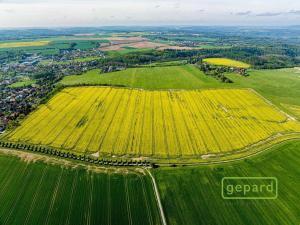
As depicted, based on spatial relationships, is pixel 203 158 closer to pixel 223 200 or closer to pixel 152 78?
pixel 223 200

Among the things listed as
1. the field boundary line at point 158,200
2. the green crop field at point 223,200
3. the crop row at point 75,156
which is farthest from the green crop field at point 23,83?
the green crop field at point 223,200

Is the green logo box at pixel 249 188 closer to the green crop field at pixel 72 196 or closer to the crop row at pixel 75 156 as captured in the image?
the green crop field at pixel 72 196

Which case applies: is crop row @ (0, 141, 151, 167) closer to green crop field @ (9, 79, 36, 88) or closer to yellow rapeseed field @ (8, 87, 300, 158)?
yellow rapeseed field @ (8, 87, 300, 158)

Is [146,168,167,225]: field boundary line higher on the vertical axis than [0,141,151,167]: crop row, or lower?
lower

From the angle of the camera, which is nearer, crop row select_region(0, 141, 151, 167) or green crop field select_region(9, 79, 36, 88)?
crop row select_region(0, 141, 151, 167)

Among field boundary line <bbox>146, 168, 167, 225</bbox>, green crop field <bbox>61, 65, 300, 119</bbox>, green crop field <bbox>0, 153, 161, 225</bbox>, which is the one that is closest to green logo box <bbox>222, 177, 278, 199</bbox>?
field boundary line <bbox>146, 168, 167, 225</bbox>

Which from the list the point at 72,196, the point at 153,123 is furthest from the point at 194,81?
the point at 72,196

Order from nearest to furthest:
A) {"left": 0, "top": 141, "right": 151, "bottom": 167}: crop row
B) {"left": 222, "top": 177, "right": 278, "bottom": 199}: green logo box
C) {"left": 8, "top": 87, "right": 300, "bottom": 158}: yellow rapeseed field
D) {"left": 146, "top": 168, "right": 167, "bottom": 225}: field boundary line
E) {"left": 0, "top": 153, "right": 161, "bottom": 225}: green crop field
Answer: {"left": 146, "top": 168, "right": 167, "bottom": 225}: field boundary line → {"left": 0, "top": 153, "right": 161, "bottom": 225}: green crop field → {"left": 222, "top": 177, "right": 278, "bottom": 199}: green logo box → {"left": 0, "top": 141, "right": 151, "bottom": 167}: crop row → {"left": 8, "top": 87, "right": 300, "bottom": 158}: yellow rapeseed field
